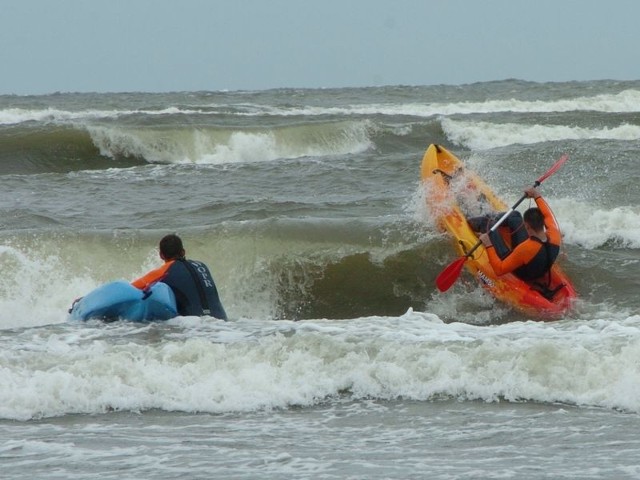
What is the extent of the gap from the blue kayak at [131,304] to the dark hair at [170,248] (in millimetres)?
243

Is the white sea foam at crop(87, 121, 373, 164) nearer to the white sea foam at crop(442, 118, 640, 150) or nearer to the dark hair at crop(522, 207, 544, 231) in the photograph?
the white sea foam at crop(442, 118, 640, 150)

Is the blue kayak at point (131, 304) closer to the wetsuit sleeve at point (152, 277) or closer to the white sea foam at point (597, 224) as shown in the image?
the wetsuit sleeve at point (152, 277)

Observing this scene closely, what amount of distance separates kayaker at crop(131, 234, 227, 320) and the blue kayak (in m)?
0.06

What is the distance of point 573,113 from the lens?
25062 mm

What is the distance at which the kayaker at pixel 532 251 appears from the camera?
929 cm

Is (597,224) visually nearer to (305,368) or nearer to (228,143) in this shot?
(305,368)

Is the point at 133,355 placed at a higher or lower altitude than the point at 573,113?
lower

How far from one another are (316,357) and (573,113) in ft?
62.5

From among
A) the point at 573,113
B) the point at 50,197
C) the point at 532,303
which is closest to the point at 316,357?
the point at 532,303

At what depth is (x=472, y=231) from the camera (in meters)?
10.5

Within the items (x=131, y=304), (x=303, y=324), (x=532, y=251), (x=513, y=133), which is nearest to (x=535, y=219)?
(x=532, y=251)

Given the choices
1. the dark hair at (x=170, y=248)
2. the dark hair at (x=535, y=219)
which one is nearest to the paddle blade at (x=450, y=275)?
the dark hair at (x=535, y=219)

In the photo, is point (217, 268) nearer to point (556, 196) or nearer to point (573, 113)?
point (556, 196)

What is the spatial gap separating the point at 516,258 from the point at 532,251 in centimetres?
14
